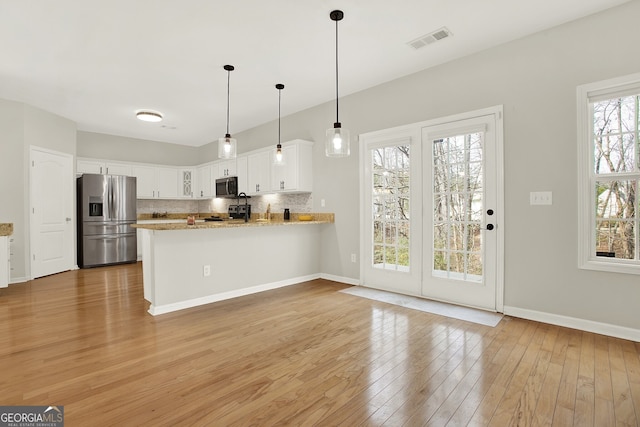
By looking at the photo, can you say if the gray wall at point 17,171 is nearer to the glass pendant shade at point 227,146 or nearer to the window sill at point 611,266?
the glass pendant shade at point 227,146

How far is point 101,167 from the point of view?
21.4 feet

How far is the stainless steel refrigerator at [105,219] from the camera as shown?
5918 millimetres

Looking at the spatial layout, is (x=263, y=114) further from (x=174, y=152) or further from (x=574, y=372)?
(x=574, y=372)

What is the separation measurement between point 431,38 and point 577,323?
299 centimetres

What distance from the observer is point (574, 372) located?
2.09 m

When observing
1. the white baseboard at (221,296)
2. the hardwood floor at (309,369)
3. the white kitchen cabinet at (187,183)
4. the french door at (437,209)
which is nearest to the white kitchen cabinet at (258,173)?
the white baseboard at (221,296)

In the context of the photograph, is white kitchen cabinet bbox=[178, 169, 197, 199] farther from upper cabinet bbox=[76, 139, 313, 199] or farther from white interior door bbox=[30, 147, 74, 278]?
white interior door bbox=[30, 147, 74, 278]

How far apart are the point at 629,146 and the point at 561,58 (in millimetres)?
970

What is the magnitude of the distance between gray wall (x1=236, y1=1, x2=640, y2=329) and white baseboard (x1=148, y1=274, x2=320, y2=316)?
2.73m

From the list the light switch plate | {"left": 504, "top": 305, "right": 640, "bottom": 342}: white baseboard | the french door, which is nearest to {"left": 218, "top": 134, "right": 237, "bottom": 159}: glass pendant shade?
the french door

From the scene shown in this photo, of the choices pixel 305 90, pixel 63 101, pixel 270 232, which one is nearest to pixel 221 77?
pixel 305 90

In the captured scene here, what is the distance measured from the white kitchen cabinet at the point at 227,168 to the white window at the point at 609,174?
547 cm

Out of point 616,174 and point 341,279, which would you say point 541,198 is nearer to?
point 616,174

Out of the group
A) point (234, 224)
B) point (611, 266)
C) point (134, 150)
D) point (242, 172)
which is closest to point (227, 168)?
point (242, 172)
